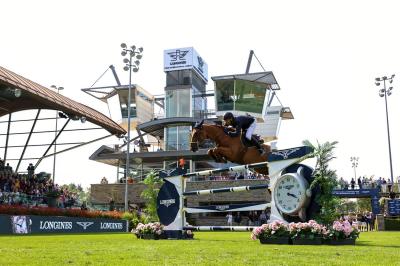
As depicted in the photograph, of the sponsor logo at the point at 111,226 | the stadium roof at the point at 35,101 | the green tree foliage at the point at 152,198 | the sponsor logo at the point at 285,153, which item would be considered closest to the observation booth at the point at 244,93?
the stadium roof at the point at 35,101

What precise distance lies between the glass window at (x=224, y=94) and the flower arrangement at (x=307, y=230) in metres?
49.0

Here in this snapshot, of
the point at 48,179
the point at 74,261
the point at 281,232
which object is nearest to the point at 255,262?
the point at 74,261

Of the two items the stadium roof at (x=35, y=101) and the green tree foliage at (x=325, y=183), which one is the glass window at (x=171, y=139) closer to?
the stadium roof at (x=35, y=101)

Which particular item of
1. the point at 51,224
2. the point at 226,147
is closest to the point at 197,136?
the point at 226,147

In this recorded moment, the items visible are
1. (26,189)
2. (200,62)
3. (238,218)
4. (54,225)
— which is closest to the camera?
(54,225)

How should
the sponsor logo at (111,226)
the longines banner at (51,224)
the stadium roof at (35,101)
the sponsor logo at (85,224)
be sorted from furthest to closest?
the sponsor logo at (111,226) < the stadium roof at (35,101) < the sponsor logo at (85,224) < the longines banner at (51,224)

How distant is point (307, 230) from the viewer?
43.8 ft

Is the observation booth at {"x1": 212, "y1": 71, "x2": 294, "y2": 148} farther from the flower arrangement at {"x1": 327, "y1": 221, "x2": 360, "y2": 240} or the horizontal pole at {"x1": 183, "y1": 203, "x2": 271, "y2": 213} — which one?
the flower arrangement at {"x1": 327, "y1": 221, "x2": 360, "y2": 240}

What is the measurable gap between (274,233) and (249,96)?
49460 mm

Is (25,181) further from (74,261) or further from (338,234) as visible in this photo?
(74,261)

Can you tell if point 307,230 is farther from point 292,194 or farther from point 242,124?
point 242,124

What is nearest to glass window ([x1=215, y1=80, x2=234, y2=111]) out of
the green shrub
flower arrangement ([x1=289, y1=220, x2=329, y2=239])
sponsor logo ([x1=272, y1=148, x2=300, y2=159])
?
the green shrub

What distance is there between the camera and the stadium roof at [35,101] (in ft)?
97.6

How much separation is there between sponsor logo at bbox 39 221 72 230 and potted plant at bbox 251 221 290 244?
1524 centimetres
